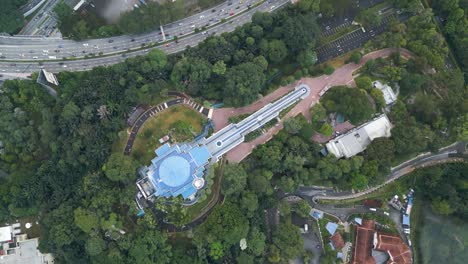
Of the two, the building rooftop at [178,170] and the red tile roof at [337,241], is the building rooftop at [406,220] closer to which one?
the red tile roof at [337,241]

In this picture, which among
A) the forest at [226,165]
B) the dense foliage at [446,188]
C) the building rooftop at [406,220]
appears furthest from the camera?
the building rooftop at [406,220]

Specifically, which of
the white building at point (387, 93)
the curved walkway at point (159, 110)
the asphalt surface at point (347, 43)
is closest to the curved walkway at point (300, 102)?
the curved walkway at point (159, 110)

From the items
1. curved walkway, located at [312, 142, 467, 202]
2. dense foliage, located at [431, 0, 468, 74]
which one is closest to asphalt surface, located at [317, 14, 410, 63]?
dense foliage, located at [431, 0, 468, 74]

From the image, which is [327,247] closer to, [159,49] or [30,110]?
[159,49]

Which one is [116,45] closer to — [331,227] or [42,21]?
[42,21]

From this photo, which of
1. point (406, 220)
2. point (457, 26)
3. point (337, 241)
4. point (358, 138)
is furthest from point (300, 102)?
point (457, 26)

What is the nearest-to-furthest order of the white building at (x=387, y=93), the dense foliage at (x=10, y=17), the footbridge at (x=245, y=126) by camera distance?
1. the footbridge at (x=245, y=126)
2. the white building at (x=387, y=93)
3. the dense foliage at (x=10, y=17)
